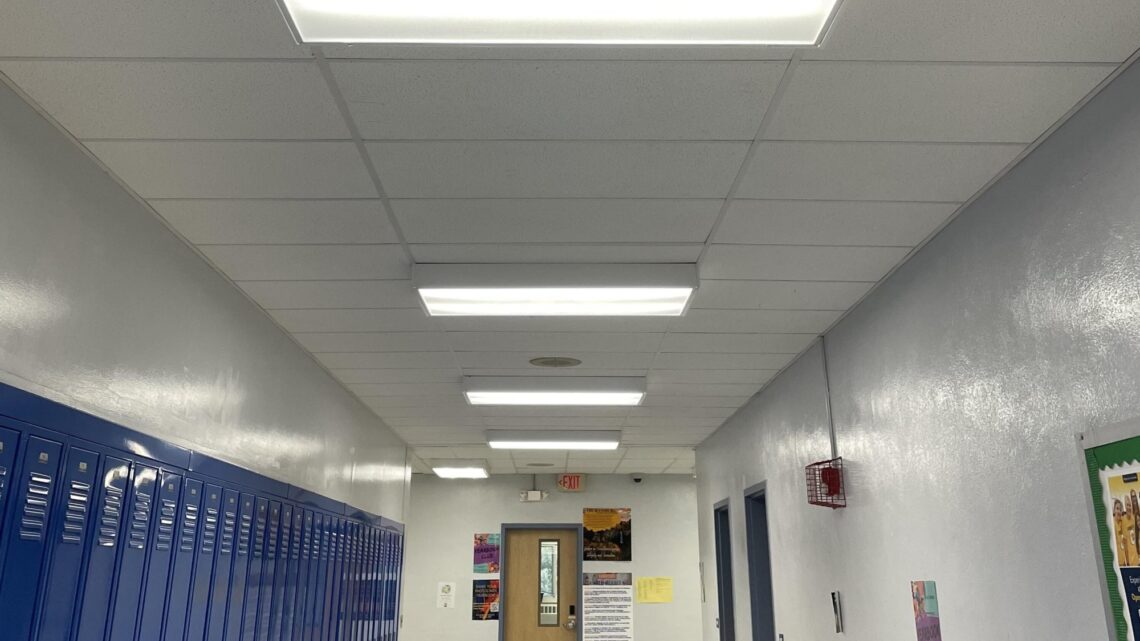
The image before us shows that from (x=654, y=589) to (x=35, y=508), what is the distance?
811 cm

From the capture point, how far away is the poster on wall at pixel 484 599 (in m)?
9.22

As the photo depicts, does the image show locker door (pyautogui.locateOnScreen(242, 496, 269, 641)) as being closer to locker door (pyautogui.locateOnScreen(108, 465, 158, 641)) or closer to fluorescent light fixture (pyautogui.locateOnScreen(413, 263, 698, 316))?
locker door (pyautogui.locateOnScreen(108, 465, 158, 641))

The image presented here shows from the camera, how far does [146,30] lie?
1732 millimetres

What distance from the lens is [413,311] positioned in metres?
3.59

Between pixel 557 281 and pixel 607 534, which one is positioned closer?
pixel 557 281

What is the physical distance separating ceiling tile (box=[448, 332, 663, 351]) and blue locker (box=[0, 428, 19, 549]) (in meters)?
2.11

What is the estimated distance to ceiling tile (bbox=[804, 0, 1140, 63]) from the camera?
1653 mm

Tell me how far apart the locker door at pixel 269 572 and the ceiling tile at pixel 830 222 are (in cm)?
223

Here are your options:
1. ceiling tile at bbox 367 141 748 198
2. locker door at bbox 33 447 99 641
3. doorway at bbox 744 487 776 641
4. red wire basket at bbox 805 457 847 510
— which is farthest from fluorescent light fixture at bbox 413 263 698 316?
doorway at bbox 744 487 776 641

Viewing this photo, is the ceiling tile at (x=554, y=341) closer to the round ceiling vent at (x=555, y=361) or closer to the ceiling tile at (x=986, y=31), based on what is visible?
the round ceiling vent at (x=555, y=361)

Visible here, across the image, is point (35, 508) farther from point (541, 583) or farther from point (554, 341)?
point (541, 583)

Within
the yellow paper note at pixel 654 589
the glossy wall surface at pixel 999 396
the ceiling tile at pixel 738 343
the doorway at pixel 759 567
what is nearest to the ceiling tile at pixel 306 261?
the ceiling tile at pixel 738 343

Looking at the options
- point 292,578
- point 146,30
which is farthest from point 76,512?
point 292,578

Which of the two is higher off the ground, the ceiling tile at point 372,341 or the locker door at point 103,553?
the ceiling tile at point 372,341
